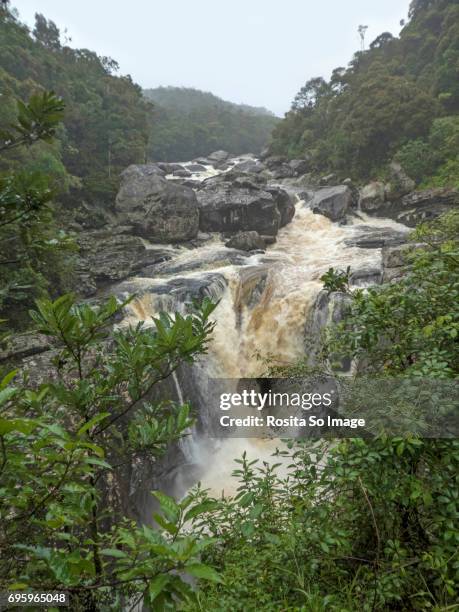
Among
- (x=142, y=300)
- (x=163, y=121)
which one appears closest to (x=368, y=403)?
(x=142, y=300)

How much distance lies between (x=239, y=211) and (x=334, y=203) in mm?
5456

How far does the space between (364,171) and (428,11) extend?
74.9ft

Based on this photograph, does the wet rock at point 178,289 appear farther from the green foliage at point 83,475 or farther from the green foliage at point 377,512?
the green foliage at point 83,475

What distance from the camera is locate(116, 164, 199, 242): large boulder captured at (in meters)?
17.5

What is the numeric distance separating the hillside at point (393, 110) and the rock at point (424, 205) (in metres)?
0.71

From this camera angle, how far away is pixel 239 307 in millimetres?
11289

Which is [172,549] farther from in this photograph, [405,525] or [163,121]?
[163,121]

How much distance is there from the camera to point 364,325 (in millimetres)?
2781

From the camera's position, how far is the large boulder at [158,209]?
17531 millimetres

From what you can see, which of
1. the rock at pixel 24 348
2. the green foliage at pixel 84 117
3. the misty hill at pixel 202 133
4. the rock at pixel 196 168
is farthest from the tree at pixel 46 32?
the rock at pixel 24 348

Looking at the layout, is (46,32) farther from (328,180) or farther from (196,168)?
(328,180)

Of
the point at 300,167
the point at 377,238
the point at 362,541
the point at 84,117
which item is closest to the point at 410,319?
the point at 362,541

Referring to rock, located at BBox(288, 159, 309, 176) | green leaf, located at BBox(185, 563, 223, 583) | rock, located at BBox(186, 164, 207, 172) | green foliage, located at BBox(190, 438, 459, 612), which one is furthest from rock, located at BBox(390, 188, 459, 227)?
rock, located at BBox(186, 164, 207, 172)

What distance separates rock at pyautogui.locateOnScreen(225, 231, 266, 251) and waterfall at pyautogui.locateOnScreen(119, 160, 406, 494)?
862 mm
